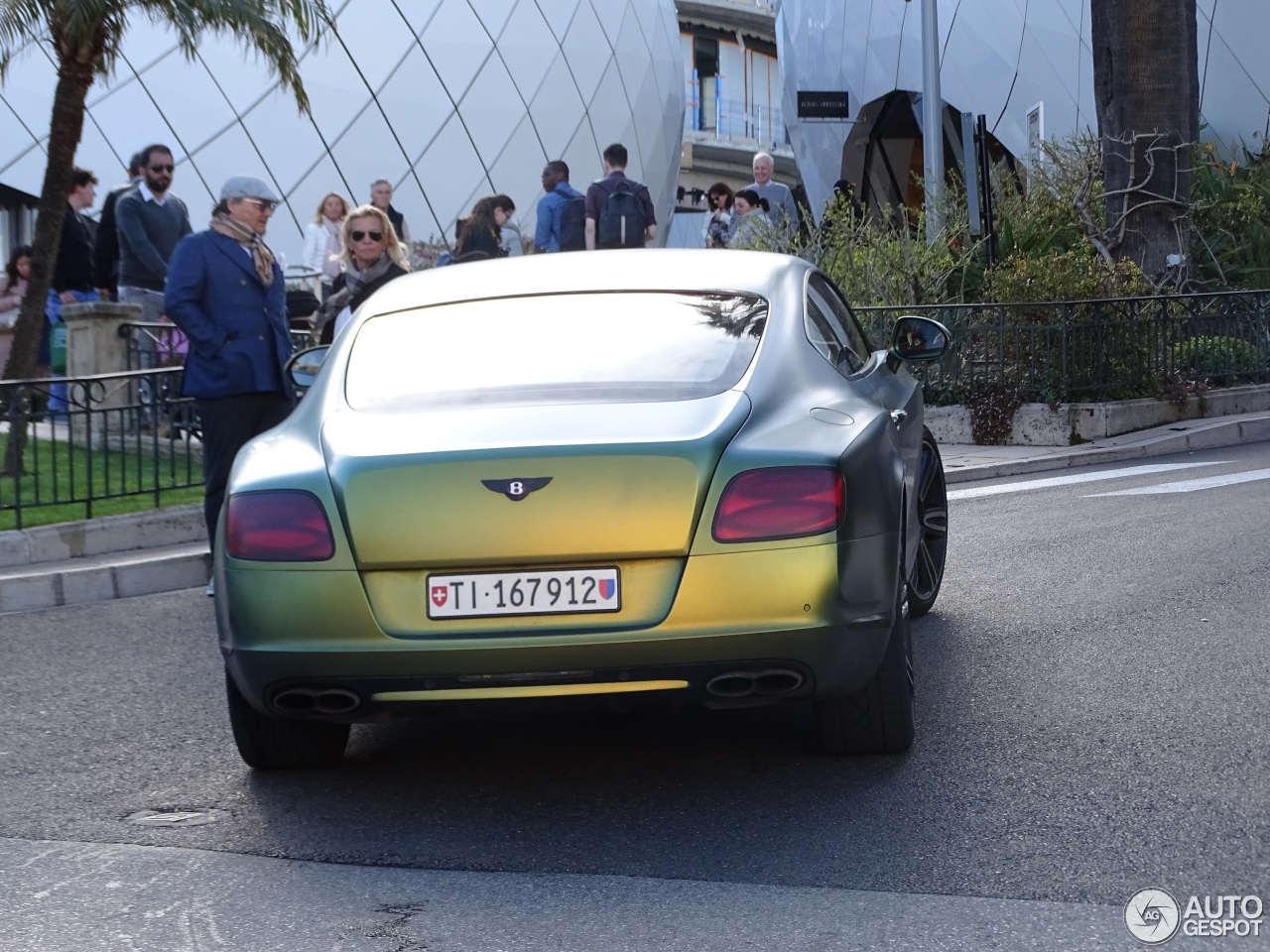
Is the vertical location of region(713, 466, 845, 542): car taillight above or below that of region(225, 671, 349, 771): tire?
above

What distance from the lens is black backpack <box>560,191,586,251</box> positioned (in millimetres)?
17828

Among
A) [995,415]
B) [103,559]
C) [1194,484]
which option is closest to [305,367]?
[103,559]

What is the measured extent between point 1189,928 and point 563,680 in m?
1.59

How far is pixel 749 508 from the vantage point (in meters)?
4.51

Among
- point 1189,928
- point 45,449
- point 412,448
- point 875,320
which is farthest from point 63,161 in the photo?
point 1189,928

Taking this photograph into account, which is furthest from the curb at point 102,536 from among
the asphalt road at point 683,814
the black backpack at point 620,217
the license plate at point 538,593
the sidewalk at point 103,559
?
the black backpack at point 620,217

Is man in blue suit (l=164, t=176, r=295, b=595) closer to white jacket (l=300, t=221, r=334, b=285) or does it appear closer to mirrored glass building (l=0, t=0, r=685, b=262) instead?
white jacket (l=300, t=221, r=334, b=285)

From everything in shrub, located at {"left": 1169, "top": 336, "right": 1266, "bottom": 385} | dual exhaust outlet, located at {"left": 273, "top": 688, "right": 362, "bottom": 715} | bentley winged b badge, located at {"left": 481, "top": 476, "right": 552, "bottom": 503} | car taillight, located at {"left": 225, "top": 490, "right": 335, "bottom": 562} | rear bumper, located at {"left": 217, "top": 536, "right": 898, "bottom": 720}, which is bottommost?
dual exhaust outlet, located at {"left": 273, "top": 688, "right": 362, "bottom": 715}

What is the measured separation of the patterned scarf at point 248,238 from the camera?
346 inches

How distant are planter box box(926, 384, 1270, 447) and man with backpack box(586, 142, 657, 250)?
11.0 feet

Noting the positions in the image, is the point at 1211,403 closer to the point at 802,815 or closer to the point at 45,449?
the point at 45,449

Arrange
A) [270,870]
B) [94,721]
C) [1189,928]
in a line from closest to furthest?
[1189,928]
[270,870]
[94,721]

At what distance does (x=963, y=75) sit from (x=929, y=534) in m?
35.3

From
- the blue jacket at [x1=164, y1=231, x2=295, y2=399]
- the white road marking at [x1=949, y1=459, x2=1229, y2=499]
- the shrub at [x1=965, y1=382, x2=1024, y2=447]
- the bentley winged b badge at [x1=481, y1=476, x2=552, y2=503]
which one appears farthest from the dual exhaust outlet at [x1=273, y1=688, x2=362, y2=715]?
the shrub at [x1=965, y1=382, x2=1024, y2=447]
